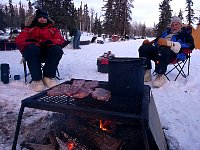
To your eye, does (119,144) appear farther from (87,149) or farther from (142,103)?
(142,103)

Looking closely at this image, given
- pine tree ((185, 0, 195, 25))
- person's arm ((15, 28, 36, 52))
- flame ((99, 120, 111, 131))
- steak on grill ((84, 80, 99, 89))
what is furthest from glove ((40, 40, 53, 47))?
pine tree ((185, 0, 195, 25))

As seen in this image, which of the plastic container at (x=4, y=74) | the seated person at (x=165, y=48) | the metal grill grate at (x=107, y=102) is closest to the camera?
the metal grill grate at (x=107, y=102)

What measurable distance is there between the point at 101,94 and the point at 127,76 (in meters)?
0.30

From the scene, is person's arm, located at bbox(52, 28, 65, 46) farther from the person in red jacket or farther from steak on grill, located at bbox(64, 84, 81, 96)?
steak on grill, located at bbox(64, 84, 81, 96)

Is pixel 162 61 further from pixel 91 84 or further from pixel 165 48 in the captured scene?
pixel 91 84

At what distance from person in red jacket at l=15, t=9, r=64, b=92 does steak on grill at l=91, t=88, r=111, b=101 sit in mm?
2123

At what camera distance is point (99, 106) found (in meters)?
2.09

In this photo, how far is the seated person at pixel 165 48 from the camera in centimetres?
457

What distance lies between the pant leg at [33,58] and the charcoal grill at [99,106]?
1.93m

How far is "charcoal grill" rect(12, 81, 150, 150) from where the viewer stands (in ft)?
6.09

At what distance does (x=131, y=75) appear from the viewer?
7.50 feet

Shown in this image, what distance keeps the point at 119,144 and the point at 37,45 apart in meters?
2.76

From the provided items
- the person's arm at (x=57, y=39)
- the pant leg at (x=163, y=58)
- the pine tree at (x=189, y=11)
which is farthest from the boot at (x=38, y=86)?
the pine tree at (x=189, y=11)

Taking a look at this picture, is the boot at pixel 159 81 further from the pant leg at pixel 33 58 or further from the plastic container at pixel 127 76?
the plastic container at pixel 127 76
